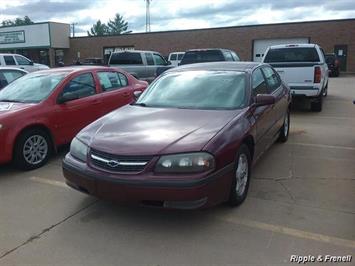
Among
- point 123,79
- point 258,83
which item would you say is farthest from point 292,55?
point 258,83

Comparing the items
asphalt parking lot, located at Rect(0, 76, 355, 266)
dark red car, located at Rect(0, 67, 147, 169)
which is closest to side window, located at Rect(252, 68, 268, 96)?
asphalt parking lot, located at Rect(0, 76, 355, 266)

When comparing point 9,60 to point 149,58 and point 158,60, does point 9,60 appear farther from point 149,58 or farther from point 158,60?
point 158,60

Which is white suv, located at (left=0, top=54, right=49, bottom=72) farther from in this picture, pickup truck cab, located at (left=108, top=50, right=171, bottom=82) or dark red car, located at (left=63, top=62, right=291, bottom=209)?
dark red car, located at (left=63, top=62, right=291, bottom=209)

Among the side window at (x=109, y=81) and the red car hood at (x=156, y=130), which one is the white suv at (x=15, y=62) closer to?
the side window at (x=109, y=81)

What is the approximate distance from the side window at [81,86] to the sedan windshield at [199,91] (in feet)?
5.55

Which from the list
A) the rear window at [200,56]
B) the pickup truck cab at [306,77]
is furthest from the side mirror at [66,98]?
the rear window at [200,56]

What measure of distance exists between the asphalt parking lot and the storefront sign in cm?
3853

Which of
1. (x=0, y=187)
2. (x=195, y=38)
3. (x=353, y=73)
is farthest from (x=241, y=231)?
(x=195, y=38)

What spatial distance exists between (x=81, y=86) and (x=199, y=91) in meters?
2.66

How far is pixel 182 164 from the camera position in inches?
139

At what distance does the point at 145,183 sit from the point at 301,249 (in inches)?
58.3

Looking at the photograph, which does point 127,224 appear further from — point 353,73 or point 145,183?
point 353,73

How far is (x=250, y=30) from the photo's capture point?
34.3 meters

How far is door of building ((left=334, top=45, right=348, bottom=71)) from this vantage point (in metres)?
32.0
